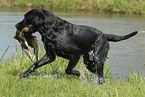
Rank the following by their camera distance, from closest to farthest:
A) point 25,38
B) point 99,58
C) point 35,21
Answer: point 35,21 < point 25,38 < point 99,58

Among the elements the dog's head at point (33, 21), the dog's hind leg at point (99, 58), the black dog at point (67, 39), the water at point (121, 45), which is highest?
the dog's head at point (33, 21)

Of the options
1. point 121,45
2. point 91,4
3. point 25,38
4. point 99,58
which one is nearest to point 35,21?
point 25,38

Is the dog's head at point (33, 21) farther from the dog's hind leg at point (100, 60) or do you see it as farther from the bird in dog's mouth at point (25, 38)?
the dog's hind leg at point (100, 60)

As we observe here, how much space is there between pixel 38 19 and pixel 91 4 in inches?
528

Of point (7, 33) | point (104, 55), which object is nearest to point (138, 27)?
point (7, 33)

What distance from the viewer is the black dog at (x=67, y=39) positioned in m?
4.87

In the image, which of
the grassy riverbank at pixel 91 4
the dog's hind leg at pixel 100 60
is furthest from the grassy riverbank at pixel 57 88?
the grassy riverbank at pixel 91 4

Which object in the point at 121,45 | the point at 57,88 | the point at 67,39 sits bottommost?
the point at 121,45

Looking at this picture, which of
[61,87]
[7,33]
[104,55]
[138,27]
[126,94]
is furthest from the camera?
[138,27]

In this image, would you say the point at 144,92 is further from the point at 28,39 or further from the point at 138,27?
the point at 138,27

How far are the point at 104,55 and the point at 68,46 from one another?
0.86m

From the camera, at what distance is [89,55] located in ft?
18.0

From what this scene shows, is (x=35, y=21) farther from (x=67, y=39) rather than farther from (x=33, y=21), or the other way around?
(x=67, y=39)

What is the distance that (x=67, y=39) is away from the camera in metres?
4.99
